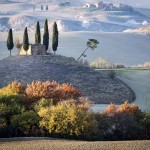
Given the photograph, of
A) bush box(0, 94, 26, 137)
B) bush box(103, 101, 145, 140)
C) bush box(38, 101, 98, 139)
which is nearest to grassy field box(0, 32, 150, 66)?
bush box(0, 94, 26, 137)

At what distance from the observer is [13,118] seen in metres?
38.2

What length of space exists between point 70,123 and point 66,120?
1.07ft

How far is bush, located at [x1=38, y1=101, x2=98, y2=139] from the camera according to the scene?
1430 inches

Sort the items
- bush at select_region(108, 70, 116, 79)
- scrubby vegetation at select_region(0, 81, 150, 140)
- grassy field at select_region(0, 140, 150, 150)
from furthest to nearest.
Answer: bush at select_region(108, 70, 116, 79) → scrubby vegetation at select_region(0, 81, 150, 140) → grassy field at select_region(0, 140, 150, 150)

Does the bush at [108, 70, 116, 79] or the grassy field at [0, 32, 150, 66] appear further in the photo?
the grassy field at [0, 32, 150, 66]

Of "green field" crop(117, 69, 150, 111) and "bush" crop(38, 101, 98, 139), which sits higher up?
"bush" crop(38, 101, 98, 139)

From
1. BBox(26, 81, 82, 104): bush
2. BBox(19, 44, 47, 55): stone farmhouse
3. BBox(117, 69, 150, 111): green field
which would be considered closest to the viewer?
BBox(26, 81, 82, 104): bush

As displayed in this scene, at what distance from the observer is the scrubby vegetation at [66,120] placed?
3650 centimetres

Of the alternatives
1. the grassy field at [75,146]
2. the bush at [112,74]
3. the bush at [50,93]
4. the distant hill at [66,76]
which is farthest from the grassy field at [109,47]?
the grassy field at [75,146]

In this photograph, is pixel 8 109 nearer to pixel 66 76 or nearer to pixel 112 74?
pixel 66 76

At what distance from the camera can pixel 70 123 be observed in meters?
36.4

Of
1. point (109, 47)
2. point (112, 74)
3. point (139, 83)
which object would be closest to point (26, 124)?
point (112, 74)

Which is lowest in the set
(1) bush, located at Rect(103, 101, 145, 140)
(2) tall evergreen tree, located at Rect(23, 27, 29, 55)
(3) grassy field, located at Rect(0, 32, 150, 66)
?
(3) grassy field, located at Rect(0, 32, 150, 66)

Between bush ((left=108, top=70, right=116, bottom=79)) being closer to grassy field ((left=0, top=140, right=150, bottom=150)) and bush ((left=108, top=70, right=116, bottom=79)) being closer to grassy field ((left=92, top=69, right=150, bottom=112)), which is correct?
grassy field ((left=92, top=69, right=150, bottom=112))
